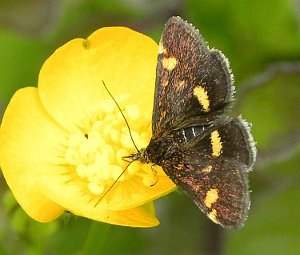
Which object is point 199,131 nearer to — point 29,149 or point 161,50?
point 161,50

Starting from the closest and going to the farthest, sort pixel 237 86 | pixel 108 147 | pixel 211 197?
pixel 211 197 < pixel 108 147 < pixel 237 86

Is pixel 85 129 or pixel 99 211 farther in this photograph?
pixel 85 129

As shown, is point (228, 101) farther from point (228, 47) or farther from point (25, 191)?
point (228, 47)

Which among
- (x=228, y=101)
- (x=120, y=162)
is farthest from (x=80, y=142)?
(x=228, y=101)

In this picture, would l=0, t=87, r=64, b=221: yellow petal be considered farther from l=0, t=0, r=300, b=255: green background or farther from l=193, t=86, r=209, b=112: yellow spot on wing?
l=0, t=0, r=300, b=255: green background

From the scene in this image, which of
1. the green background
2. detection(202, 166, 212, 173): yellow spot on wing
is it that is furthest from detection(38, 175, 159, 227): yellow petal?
the green background

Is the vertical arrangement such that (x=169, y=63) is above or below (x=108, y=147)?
above

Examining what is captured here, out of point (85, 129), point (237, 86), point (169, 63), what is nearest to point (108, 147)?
point (85, 129)
